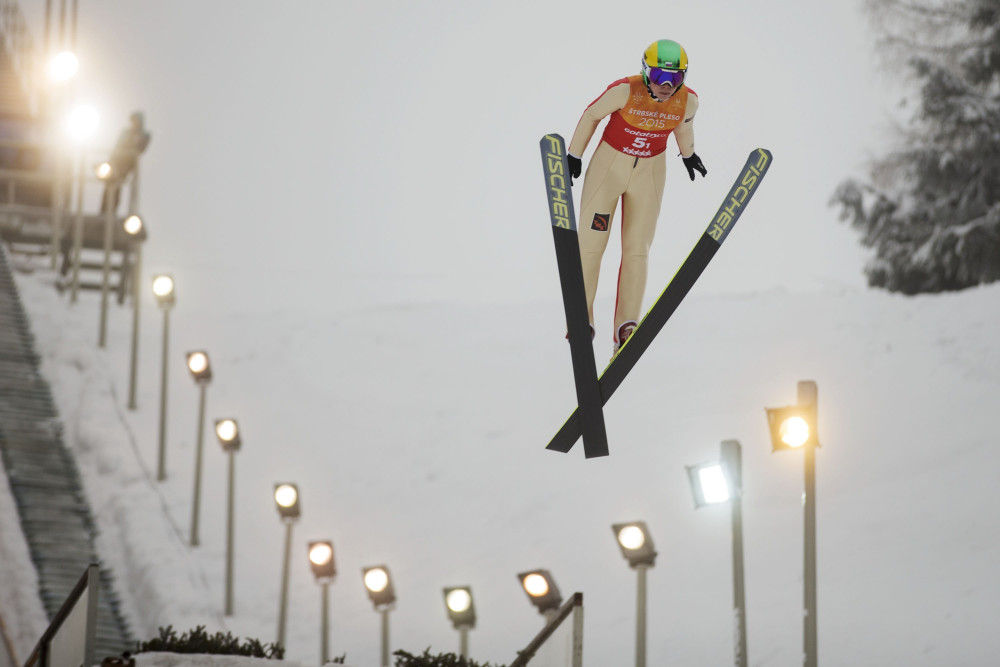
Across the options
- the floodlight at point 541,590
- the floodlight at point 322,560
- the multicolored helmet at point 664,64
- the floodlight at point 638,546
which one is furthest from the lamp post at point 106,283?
the multicolored helmet at point 664,64

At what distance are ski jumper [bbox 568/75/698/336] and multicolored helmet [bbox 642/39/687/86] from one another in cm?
12

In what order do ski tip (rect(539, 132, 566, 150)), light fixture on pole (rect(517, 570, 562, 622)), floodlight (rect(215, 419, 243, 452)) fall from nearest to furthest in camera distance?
ski tip (rect(539, 132, 566, 150)) < light fixture on pole (rect(517, 570, 562, 622)) < floodlight (rect(215, 419, 243, 452))

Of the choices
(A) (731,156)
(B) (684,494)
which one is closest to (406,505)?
(B) (684,494)

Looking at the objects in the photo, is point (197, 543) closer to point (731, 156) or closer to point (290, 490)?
point (290, 490)

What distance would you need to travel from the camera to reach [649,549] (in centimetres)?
833

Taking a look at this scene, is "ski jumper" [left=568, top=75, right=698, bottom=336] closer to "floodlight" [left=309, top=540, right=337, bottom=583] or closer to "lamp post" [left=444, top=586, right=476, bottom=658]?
"lamp post" [left=444, top=586, right=476, bottom=658]

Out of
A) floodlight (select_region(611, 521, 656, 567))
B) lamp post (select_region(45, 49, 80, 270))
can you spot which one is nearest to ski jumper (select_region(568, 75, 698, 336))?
floodlight (select_region(611, 521, 656, 567))

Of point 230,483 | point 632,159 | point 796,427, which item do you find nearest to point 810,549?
point 796,427

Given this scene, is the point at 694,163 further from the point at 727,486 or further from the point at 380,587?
the point at 380,587

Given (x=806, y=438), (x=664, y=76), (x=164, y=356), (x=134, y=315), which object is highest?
(x=664, y=76)

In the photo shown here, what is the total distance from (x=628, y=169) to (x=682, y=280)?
2.17 ft

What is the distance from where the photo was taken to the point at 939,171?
55.2 ft

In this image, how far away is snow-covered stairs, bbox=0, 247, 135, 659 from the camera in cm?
1038

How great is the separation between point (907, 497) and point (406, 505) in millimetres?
5385
